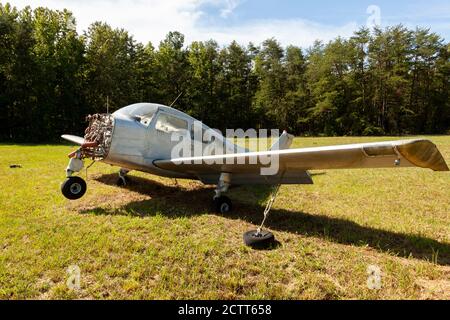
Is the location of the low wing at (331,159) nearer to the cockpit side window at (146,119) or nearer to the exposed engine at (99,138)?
the cockpit side window at (146,119)

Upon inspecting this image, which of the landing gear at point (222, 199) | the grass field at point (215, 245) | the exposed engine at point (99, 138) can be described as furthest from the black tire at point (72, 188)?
the landing gear at point (222, 199)

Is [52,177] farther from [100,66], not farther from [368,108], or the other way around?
[368,108]

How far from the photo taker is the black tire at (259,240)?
511 centimetres

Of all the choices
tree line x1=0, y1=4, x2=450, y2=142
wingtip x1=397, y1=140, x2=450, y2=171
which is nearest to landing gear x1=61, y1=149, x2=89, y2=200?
wingtip x1=397, y1=140, x2=450, y2=171

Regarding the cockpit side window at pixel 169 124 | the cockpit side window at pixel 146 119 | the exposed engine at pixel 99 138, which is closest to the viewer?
the exposed engine at pixel 99 138

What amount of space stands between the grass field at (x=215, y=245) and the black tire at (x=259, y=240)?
7.1 inches

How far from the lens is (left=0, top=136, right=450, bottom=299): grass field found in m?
3.92

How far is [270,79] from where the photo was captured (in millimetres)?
57062

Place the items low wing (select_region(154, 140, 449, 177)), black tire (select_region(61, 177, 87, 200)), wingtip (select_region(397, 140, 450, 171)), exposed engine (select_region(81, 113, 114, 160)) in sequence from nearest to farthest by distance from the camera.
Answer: wingtip (select_region(397, 140, 450, 171))
low wing (select_region(154, 140, 449, 177))
black tire (select_region(61, 177, 87, 200))
exposed engine (select_region(81, 113, 114, 160))

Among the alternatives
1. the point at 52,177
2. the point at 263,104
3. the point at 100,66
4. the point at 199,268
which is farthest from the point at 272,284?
the point at 263,104

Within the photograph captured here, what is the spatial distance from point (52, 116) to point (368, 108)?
47.9 m

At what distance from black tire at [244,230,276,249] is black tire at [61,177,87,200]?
3.90 m

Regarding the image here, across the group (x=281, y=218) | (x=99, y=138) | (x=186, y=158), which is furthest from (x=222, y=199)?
(x=99, y=138)

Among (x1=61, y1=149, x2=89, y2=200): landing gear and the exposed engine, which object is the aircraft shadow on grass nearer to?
(x1=61, y1=149, x2=89, y2=200): landing gear
